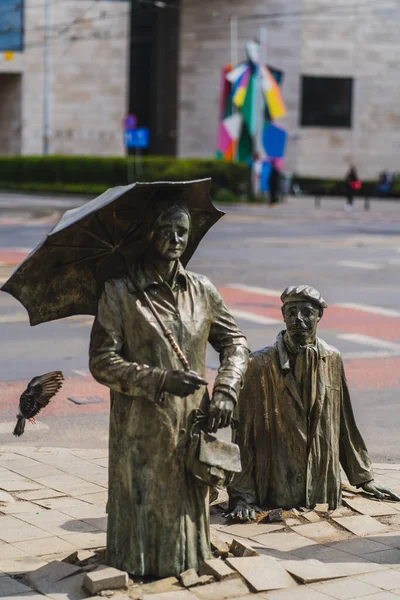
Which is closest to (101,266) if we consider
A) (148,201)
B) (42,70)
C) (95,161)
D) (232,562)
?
(148,201)

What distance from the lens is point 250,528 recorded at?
7262 millimetres

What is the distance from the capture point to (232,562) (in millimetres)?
6109

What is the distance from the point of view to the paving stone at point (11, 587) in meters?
5.88

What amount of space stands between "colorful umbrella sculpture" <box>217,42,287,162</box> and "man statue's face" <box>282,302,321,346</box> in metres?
41.3

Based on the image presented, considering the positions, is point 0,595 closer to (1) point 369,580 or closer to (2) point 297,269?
(1) point 369,580

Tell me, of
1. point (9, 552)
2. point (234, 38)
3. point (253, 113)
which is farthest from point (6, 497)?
point (234, 38)

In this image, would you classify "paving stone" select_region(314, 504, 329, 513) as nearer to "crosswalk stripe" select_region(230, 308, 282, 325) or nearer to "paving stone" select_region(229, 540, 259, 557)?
"paving stone" select_region(229, 540, 259, 557)

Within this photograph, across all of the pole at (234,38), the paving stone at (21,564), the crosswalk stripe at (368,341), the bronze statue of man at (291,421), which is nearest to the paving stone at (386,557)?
the bronze statue of man at (291,421)

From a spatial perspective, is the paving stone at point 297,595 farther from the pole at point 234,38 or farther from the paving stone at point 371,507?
the pole at point 234,38

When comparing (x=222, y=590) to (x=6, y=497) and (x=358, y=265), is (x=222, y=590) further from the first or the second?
(x=358, y=265)

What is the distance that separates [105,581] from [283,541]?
149cm

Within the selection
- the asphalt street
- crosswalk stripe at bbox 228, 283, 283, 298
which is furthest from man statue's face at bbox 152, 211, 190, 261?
crosswalk stripe at bbox 228, 283, 283, 298

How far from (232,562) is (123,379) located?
3.71 ft

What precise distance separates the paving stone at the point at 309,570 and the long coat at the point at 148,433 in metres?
0.51
